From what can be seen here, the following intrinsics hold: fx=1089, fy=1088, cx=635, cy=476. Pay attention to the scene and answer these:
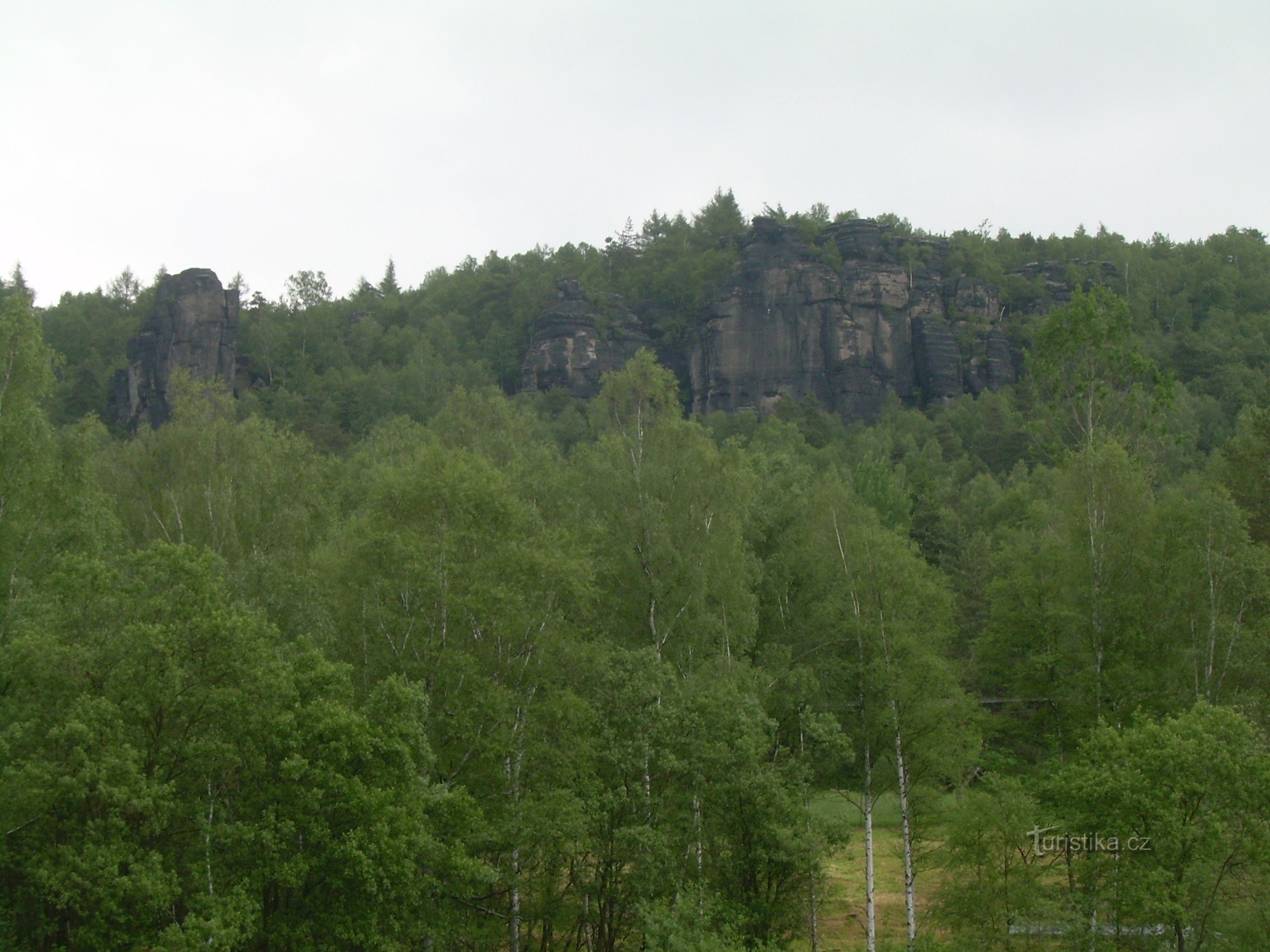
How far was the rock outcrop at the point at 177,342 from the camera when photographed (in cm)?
9925

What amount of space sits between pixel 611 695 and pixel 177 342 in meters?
90.3

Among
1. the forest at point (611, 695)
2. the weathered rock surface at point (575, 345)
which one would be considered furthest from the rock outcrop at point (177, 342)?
the forest at point (611, 695)

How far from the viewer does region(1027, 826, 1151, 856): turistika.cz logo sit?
21281mm

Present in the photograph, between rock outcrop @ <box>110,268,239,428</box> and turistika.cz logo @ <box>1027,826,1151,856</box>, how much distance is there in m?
89.3

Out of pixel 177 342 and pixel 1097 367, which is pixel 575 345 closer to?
pixel 177 342

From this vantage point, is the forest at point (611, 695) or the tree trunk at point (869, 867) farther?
the tree trunk at point (869, 867)

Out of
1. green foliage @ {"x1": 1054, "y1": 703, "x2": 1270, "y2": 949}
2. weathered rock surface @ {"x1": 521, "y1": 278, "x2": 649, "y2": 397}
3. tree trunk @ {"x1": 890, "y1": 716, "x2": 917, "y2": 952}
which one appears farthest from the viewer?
weathered rock surface @ {"x1": 521, "y1": 278, "x2": 649, "y2": 397}

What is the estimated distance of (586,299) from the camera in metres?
124

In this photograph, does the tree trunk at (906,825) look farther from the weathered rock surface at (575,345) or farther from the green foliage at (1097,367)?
the weathered rock surface at (575,345)

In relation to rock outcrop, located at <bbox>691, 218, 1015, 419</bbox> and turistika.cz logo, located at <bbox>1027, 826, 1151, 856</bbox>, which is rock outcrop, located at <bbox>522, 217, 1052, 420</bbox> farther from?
turistika.cz logo, located at <bbox>1027, 826, 1151, 856</bbox>

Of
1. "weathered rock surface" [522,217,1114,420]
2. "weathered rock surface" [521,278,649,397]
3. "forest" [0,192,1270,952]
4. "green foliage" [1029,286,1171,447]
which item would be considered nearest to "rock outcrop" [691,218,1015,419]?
"weathered rock surface" [522,217,1114,420]

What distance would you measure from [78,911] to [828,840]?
1461 centimetres

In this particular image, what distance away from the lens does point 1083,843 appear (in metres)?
22.4

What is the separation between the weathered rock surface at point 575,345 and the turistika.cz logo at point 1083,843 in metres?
88.5
